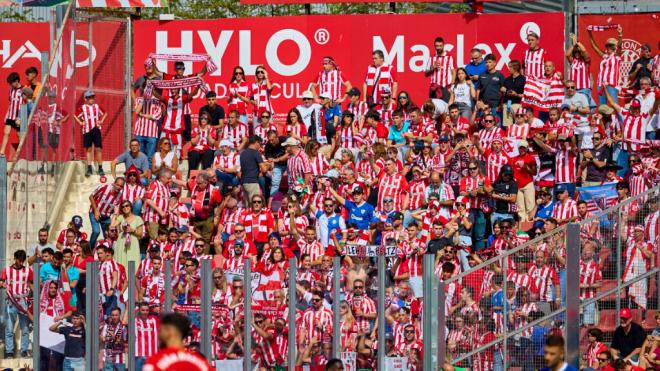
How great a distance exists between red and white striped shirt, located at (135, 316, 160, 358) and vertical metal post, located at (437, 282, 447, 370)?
3.12 metres

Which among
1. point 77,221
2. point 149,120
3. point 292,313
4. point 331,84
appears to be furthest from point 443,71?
point 292,313

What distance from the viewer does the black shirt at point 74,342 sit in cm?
1747

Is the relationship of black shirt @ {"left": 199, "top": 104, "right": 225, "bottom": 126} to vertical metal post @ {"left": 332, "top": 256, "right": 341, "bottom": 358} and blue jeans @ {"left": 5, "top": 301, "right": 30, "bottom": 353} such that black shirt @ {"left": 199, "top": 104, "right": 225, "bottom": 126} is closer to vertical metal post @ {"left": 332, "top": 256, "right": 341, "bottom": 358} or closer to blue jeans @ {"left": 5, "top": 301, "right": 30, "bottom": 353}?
blue jeans @ {"left": 5, "top": 301, "right": 30, "bottom": 353}

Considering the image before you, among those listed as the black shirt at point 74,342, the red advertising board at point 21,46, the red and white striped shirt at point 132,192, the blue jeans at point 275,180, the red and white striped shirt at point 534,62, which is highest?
the red advertising board at point 21,46

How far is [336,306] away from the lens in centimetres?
1709

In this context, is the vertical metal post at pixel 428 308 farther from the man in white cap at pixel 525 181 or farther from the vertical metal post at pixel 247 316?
the man in white cap at pixel 525 181

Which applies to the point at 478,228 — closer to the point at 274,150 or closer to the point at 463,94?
the point at 463,94

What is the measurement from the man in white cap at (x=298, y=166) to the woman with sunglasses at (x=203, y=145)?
1.50m

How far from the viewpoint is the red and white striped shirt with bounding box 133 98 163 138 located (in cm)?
2442

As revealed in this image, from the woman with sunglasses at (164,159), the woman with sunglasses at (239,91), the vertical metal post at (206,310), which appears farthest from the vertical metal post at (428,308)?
the woman with sunglasses at (239,91)

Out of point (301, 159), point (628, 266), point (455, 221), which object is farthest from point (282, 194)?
point (628, 266)

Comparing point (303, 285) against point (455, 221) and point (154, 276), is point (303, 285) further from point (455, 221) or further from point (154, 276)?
point (455, 221)

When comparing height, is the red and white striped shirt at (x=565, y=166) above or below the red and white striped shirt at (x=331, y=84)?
below

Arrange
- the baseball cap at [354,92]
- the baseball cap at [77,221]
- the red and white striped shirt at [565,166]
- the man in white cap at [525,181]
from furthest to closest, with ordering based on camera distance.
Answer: the baseball cap at [354,92] → the baseball cap at [77,221] → the red and white striped shirt at [565,166] → the man in white cap at [525,181]
